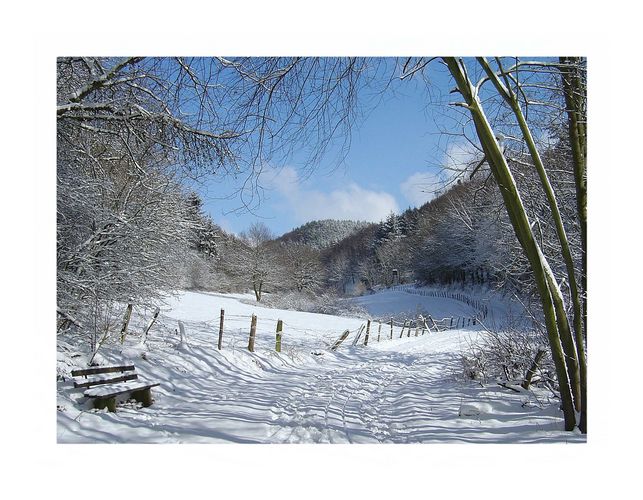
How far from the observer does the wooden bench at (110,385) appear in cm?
292

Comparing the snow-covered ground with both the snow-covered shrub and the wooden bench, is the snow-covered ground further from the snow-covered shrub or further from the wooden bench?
the snow-covered shrub

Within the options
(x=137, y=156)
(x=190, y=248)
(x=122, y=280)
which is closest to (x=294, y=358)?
(x=190, y=248)

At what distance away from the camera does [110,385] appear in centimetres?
318

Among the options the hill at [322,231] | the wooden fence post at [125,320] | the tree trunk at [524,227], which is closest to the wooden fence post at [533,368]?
the tree trunk at [524,227]

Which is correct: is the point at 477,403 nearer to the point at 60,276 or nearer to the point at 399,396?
the point at 399,396

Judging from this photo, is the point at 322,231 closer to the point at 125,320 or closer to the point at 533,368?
the point at 125,320

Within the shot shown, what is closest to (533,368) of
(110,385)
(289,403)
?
(289,403)

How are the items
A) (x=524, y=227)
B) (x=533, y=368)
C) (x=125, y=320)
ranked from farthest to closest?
(x=125, y=320), (x=533, y=368), (x=524, y=227)

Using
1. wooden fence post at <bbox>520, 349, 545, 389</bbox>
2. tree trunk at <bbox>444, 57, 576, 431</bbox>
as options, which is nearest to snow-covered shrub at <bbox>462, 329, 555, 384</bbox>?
wooden fence post at <bbox>520, 349, 545, 389</bbox>

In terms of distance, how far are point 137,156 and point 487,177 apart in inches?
124

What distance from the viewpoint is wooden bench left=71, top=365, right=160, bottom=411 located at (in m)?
2.92

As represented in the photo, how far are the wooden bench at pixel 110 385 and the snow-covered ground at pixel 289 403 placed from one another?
93 millimetres

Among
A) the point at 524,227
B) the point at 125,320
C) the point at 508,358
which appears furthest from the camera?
the point at 125,320

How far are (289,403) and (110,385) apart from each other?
5.19ft
